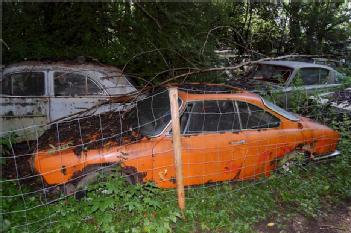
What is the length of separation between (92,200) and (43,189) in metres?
0.59

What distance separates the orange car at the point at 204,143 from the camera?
15.0 feet

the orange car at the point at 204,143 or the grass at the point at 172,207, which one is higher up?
the orange car at the point at 204,143

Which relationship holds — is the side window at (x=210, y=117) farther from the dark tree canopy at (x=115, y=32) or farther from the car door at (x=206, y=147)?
the dark tree canopy at (x=115, y=32)

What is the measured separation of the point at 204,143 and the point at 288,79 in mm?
4499

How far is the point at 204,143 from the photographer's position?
4.91 meters

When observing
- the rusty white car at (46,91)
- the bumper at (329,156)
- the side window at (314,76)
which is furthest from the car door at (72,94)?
the side window at (314,76)

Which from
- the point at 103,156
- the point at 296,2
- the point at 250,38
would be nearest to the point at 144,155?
the point at 103,156

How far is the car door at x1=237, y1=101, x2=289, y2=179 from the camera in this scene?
5.23 m

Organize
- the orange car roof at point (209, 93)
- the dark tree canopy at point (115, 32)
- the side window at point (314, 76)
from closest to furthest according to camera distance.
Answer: the orange car roof at point (209, 93) → the dark tree canopy at point (115, 32) → the side window at point (314, 76)

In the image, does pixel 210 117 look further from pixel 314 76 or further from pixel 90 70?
pixel 314 76

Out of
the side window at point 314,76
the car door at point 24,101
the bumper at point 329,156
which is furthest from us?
the side window at point 314,76

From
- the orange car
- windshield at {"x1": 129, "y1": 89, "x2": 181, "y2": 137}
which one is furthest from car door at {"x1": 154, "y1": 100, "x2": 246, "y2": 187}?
windshield at {"x1": 129, "y1": 89, "x2": 181, "y2": 137}

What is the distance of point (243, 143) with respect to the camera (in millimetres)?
5133

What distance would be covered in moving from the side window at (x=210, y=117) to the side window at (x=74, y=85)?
245 cm
